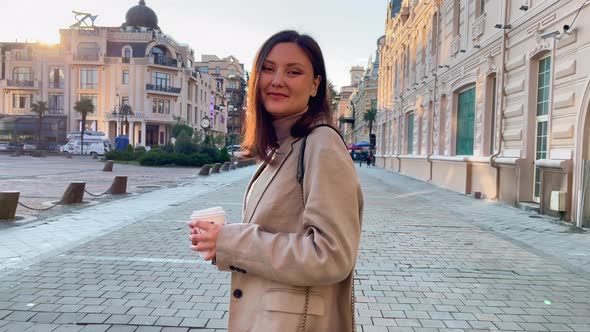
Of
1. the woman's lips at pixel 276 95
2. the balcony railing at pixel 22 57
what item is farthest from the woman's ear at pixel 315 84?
the balcony railing at pixel 22 57

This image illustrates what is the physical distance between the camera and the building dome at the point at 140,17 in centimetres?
6900

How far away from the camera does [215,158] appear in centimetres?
3672

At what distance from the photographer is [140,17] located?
226ft

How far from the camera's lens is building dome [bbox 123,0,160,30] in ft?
226

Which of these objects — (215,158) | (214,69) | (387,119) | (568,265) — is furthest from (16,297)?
(214,69)

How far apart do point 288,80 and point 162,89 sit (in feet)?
217

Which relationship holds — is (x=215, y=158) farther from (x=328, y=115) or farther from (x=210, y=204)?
(x=328, y=115)

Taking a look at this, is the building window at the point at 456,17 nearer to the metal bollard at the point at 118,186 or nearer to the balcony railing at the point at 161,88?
the metal bollard at the point at 118,186

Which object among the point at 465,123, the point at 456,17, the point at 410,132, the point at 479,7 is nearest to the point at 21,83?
the point at 410,132

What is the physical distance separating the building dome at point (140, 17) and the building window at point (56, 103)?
46.5 feet

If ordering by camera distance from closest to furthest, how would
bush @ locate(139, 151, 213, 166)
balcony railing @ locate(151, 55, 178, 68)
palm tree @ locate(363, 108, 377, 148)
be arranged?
bush @ locate(139, 151, 213, 166) → palm tree @ locate(363, 108, 377, 148) → balcony railing @ locate(151, 55, 178, 68)

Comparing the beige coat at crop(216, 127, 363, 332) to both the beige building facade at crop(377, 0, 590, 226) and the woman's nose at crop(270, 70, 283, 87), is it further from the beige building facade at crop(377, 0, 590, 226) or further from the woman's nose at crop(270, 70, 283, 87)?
the beige building facade at crop(377, 0, 590, 226)

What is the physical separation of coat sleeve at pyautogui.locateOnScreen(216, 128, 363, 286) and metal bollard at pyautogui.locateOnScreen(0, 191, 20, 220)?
8806 mm

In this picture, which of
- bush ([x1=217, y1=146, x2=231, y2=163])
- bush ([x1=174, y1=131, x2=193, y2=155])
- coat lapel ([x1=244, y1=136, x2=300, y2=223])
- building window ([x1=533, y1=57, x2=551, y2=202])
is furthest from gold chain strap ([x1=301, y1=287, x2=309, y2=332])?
bush ([x1=217, y1=146, x2=231, y2=163])
